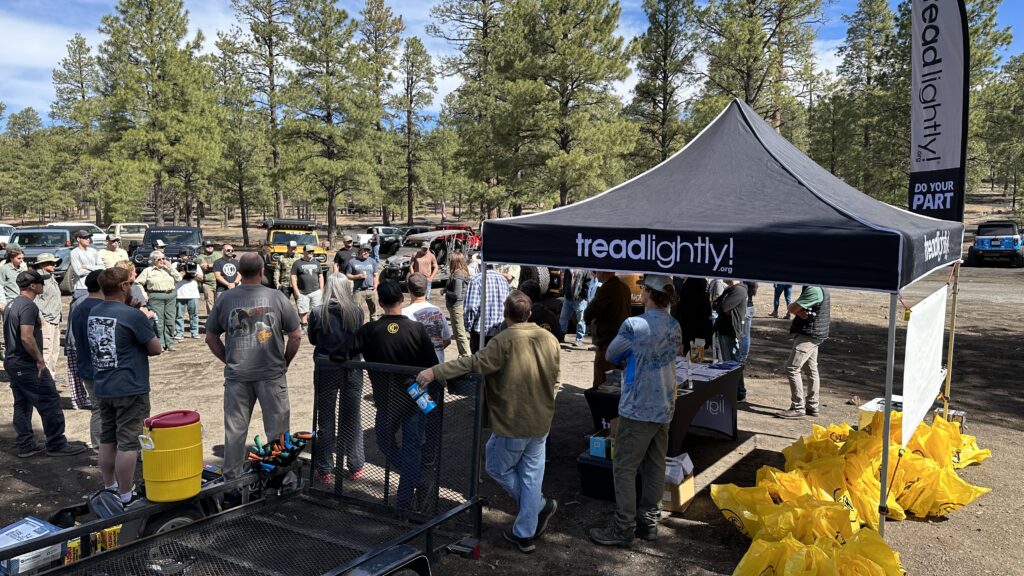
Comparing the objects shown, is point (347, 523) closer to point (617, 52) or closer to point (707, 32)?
point (617, 52)

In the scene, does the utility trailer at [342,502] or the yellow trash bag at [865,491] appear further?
the yellow trash bag at [865,491]

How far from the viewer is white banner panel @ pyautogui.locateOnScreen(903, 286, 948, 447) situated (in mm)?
4234

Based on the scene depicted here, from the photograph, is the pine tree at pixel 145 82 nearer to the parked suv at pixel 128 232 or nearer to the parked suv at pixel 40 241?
the parked suv at pixel 128 232

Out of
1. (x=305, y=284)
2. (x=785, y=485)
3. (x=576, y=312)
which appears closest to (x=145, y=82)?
(x=305, y=284)

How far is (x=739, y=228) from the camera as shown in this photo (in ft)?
14.1

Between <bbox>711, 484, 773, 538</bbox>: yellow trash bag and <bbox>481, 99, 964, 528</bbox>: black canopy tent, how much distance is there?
32.2 inches

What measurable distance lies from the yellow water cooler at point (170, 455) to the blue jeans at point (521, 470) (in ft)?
6.04

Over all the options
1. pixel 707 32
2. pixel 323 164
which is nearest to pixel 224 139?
pixel 323 164

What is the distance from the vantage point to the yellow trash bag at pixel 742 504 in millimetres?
4496

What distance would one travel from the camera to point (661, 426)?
14.9 ft

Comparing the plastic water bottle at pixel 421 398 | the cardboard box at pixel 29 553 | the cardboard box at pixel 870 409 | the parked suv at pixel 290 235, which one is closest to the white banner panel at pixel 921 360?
the cardboard box at pixel 870 409

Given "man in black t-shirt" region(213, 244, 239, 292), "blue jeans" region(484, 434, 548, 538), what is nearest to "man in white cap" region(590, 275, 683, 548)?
"blue jeans" region(484, 434, 548, 538)

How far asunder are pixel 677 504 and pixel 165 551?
3.62m

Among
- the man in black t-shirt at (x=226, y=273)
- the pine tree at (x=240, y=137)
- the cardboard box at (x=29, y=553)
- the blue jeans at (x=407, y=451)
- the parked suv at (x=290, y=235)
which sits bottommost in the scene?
the cardboard box at (x=29, y=553)
